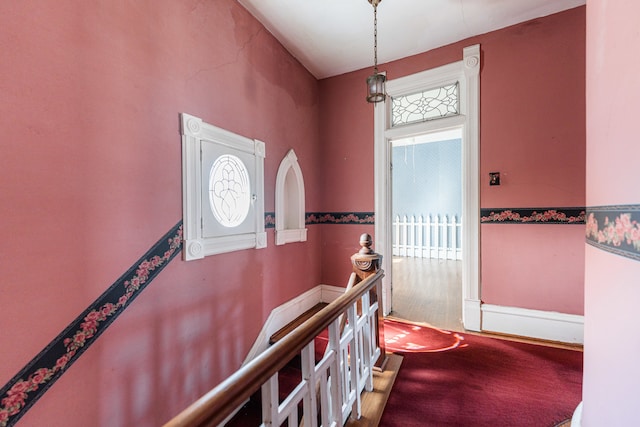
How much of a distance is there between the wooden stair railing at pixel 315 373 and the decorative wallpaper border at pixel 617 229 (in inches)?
37.6

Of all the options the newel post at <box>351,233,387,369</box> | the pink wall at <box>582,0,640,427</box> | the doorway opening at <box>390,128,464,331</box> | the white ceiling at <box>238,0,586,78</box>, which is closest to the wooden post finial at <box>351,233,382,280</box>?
the newel post at <box>351,233,387,369</box>

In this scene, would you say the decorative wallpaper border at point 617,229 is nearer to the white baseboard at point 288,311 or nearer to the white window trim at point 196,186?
the white window trim at point 196,186

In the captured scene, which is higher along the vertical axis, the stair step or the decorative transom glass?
the decorative transom glass

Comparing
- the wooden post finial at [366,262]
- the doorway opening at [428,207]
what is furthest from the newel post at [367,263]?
the doorway opening at [428,207]

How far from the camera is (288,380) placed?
1.93 metres

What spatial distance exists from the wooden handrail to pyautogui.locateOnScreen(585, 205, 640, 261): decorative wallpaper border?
96 centimetres

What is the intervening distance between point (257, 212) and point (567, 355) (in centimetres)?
275

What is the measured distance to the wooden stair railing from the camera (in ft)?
1.88

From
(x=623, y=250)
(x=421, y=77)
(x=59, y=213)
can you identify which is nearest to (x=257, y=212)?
(x=59, y=213)

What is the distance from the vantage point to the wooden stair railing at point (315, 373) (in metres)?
0.57

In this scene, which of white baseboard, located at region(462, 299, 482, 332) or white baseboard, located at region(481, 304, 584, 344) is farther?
white baseboard, located at region(462, 299, 482, 332)

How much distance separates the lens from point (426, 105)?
279cm

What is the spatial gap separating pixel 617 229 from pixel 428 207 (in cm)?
574

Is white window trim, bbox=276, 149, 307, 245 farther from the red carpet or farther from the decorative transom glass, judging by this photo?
the red carpet
